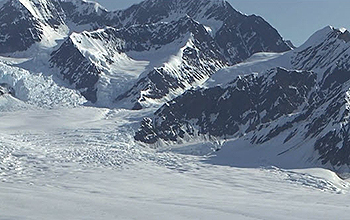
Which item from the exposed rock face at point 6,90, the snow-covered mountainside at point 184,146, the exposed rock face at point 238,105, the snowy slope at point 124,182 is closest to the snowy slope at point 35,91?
the snow-covered mountainside at point 184,146

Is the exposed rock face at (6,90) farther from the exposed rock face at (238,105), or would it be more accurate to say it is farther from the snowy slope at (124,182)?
the exposed rock face at (238,105)

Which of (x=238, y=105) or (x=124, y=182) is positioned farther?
(x=238, y=105)

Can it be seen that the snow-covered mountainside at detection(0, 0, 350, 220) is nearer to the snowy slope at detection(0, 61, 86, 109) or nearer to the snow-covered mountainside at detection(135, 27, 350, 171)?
the snow-covered mountainside at detection(135, 27, 350, 171)

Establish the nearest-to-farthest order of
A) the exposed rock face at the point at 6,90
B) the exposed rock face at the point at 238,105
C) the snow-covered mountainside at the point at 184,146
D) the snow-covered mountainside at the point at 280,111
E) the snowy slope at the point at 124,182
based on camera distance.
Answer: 1. the snowy slope at the point at 124,182
2. the snow-covered mountainside at the point at 184,146
3. the snow-covered mountainside at the point at 280,111
4. the exposed rock face at the point at 238,105
5. the exposed rock face at the point at 6,90

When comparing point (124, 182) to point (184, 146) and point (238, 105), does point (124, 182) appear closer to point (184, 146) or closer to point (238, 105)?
point (184, 146)

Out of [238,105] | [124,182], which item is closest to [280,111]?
[238,105]

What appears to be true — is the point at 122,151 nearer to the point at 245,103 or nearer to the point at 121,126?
the point at 121,126

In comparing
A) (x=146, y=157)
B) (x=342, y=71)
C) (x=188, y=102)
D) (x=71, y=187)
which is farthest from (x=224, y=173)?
(x=342, y=71)

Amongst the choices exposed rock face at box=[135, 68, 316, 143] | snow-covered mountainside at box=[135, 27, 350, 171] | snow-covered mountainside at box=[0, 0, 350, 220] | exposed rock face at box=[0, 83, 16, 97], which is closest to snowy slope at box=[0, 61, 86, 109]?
snow-covered mountainside at box=[0, 0, 350, 220]

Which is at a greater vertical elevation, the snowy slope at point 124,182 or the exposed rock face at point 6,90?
the exposed rock face at point 6,90
